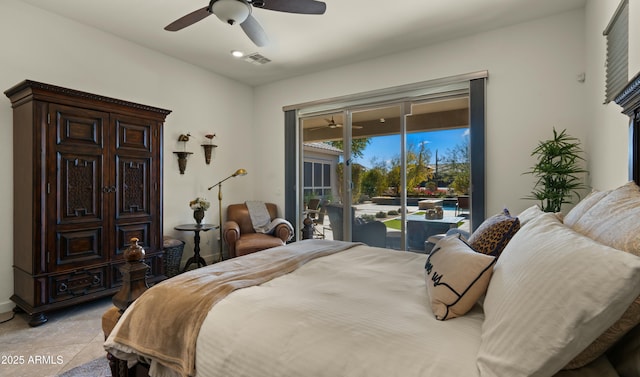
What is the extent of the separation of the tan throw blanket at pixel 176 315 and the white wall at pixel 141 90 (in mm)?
2427

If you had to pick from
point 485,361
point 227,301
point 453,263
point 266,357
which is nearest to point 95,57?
point 227,301

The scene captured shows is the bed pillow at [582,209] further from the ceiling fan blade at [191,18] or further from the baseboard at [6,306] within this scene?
the baseboard at [6,306]

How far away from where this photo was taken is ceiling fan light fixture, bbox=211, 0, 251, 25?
2.14 meters

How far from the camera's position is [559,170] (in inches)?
110

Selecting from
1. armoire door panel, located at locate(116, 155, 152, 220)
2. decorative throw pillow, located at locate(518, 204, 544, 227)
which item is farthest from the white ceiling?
decorative throw pillow, located at locate(518, 204, 544, 227)

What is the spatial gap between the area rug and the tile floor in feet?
0.20

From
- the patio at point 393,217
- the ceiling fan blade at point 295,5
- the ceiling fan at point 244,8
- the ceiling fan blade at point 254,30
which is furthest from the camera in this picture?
the patio at point 393,217

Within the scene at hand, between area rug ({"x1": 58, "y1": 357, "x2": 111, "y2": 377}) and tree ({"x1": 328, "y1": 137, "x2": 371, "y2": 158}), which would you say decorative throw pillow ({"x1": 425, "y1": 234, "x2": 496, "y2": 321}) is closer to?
area rug ({"x1": 58, "y1": 357, "x2": 111, "y2": 377})

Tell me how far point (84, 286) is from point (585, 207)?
143 inches

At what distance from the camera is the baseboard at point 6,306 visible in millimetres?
2859

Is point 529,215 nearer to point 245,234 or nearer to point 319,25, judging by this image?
point 319,25

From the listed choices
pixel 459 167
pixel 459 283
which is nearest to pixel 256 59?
pixel 459 167

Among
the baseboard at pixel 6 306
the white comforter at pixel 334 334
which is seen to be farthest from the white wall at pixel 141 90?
the white comforter at pixel 334 334

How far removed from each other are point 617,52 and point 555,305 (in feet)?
7.07
